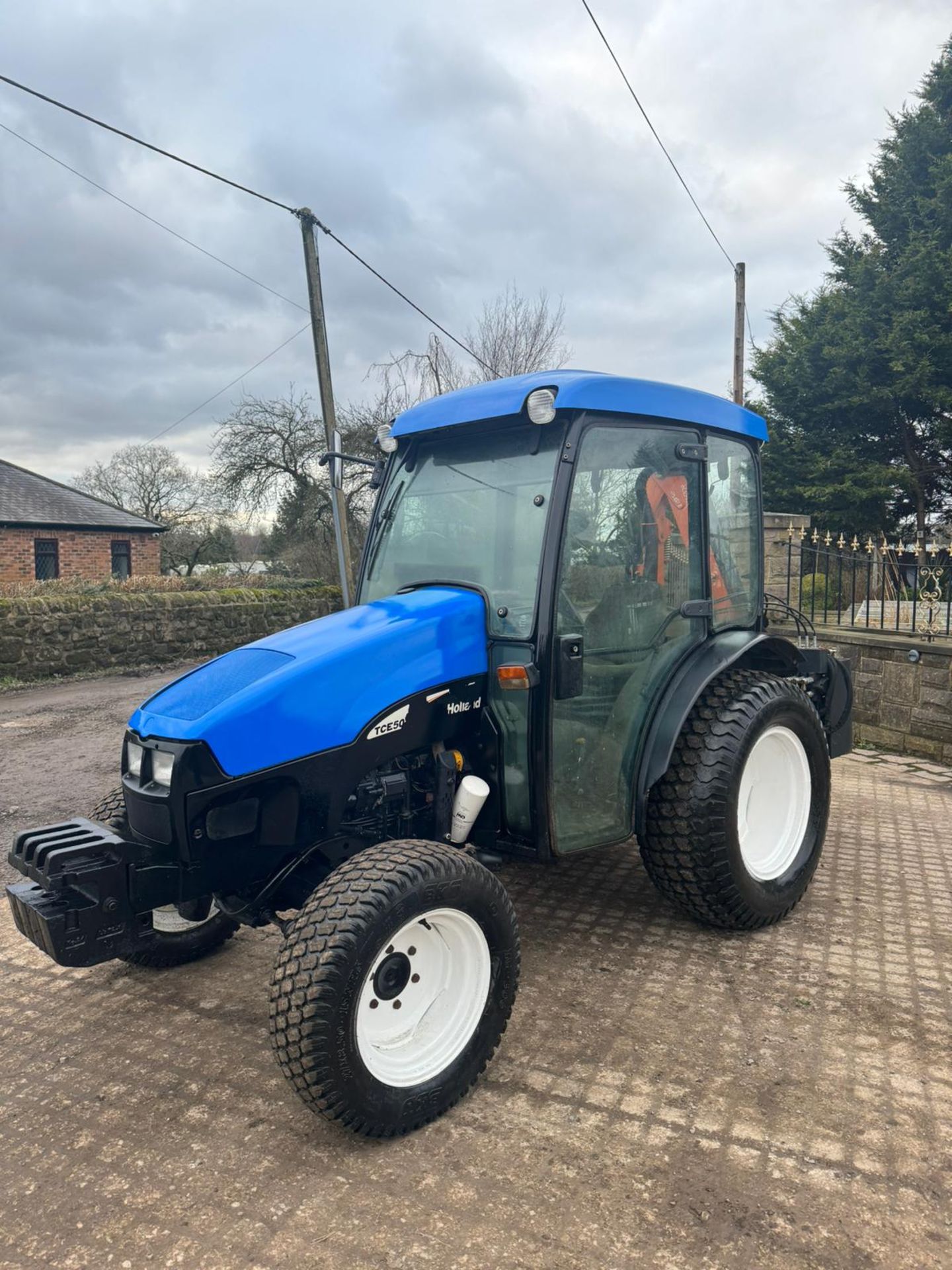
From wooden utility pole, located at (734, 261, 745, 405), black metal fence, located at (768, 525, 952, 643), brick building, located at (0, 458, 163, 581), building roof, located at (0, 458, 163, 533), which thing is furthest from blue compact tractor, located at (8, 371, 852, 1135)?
building roof, located at (0, 458, 163, 533)

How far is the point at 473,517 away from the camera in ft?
10.4

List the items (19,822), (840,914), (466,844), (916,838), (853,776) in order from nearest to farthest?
(466,844)
(840,914)
(916,838)
(19,822)
(853,776)

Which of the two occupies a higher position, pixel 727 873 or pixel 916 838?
pixel 727 873

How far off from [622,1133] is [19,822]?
4618 mm

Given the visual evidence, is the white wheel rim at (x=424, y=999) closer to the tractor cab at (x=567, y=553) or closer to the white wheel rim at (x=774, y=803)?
the tractor cab at (x=567, y=553)

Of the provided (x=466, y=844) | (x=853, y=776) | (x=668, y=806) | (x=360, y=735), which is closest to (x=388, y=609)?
(x=360, y=735)

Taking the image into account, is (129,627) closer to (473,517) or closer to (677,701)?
(473,517)

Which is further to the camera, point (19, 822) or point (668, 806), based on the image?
point (19, 822)

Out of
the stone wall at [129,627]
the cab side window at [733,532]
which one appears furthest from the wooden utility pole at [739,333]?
the cab side window at [733,532]

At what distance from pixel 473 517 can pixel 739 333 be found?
12.6 m

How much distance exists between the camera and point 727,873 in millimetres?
3270

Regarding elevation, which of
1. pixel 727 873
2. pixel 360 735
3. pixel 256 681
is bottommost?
pixel 727 873

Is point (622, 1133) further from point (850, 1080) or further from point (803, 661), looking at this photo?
point (803, 661)

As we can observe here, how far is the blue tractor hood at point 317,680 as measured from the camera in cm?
247
